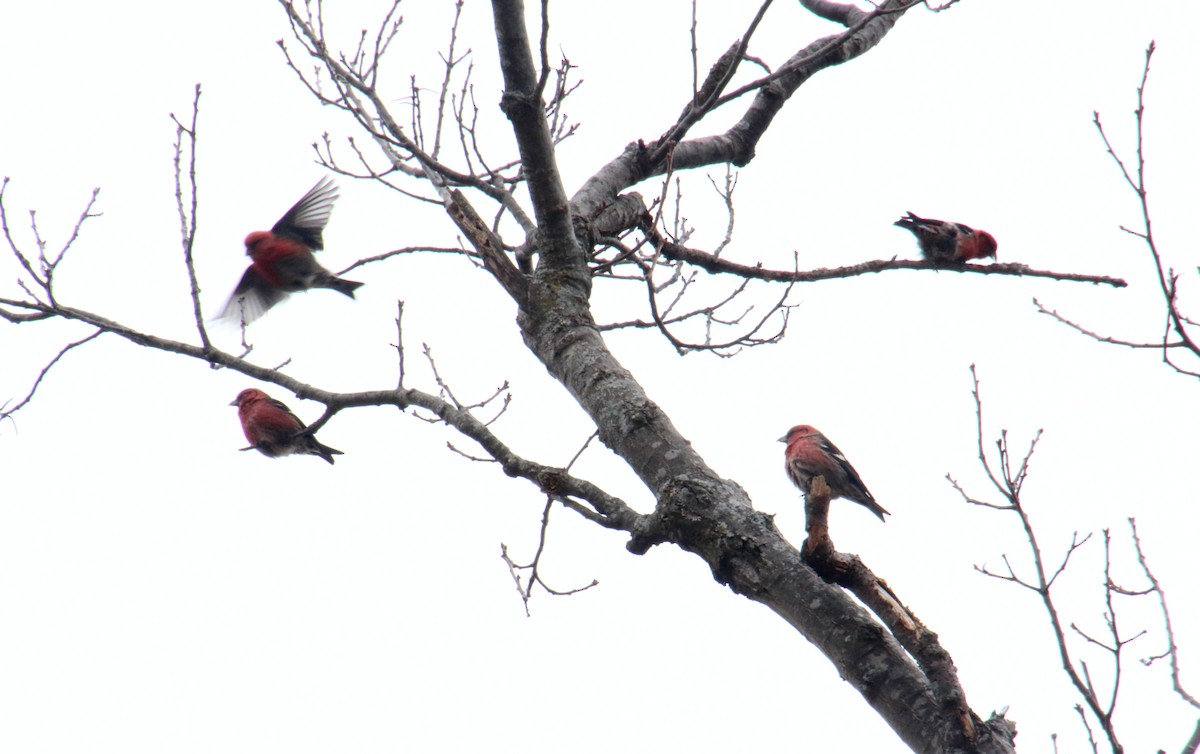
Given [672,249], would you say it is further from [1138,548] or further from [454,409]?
[1138,548]

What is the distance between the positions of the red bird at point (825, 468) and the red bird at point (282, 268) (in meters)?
3.42

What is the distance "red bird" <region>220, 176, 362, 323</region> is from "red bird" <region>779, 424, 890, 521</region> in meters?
3.42

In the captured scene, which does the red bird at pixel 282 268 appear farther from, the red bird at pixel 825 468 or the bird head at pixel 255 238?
the red bird at pixel 825 468

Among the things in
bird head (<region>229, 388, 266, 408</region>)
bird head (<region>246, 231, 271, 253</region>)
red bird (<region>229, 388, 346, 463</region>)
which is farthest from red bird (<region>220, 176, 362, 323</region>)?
red bird (<region>229, 388, 346, 463</region>)

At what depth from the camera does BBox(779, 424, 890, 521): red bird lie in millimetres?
7363

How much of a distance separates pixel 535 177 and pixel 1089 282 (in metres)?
2.63

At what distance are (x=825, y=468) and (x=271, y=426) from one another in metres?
3.71

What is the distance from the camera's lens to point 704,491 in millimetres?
2922

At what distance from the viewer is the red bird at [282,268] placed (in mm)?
7434

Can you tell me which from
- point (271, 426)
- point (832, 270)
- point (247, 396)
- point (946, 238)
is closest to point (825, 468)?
point (946, 238)

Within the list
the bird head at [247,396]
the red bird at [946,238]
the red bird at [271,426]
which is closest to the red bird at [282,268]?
the bird head at [247,396]

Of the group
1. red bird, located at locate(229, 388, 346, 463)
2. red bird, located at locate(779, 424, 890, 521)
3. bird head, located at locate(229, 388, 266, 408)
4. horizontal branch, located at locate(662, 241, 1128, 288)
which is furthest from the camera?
red bird, located at locate(779, 424, 890, 521)

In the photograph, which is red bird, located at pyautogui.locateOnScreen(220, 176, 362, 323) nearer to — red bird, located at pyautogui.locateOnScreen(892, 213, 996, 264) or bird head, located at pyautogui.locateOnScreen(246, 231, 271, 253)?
bird head, located at pyautogui.locateOnScreen(246, 231, 271, 253)

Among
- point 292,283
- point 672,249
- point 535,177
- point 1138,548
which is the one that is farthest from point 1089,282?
point 292,283
